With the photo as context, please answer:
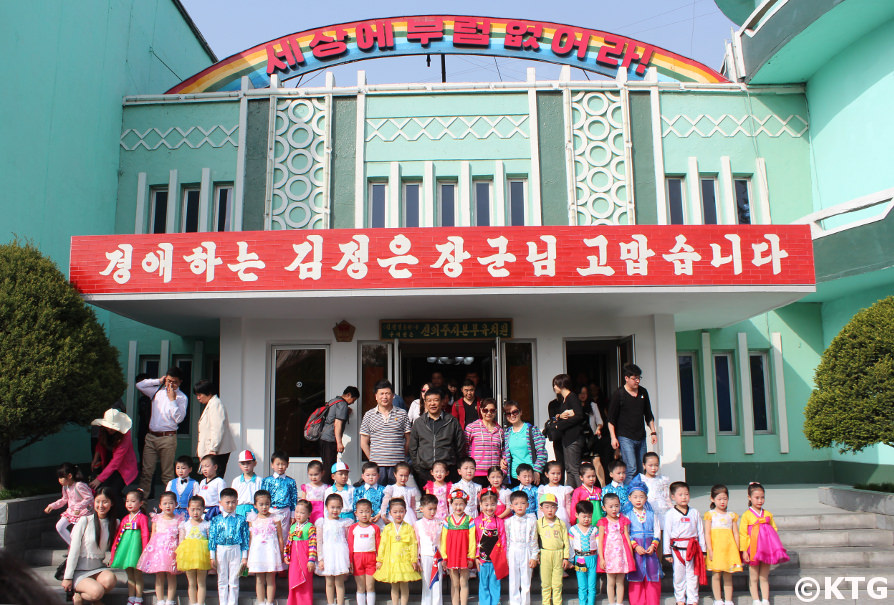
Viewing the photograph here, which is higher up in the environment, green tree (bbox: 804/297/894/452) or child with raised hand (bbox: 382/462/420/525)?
green tree (bbox: 804/297/894/452)

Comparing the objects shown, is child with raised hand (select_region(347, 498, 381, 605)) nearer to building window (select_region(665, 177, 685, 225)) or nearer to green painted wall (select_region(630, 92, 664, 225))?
green painted wall (select_region(630, 92, 664, 225))

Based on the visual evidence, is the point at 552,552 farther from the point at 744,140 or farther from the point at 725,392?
the point at 744,140

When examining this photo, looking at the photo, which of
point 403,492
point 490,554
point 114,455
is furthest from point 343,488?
point 114,455

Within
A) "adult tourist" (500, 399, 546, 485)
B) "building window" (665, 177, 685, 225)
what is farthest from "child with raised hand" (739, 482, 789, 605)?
"building window" (665, 177, 685, 225)

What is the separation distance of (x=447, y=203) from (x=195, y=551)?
7840mm

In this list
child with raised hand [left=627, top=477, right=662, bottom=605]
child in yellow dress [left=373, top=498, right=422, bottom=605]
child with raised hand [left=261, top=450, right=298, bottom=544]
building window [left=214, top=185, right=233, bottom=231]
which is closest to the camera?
child in yellow dress [left=373, top=498, right=422, bottom=605]

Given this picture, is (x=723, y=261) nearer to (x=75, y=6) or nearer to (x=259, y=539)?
(x=259, y=539)

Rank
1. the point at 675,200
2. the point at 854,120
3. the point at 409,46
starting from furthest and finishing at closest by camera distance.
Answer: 1. the point at 409,46
2. the point at 675,200
3. the point at 854,120

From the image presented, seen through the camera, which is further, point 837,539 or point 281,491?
point 837,539

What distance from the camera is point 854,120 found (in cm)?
1130

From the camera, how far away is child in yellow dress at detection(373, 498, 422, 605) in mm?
6301

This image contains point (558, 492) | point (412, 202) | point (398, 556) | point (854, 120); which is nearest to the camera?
point (398, 556)

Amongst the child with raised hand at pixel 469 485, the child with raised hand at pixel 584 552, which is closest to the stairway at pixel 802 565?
the child with raised hand at pixel 584 552

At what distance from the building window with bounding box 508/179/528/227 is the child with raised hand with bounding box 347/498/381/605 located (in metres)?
7.31
